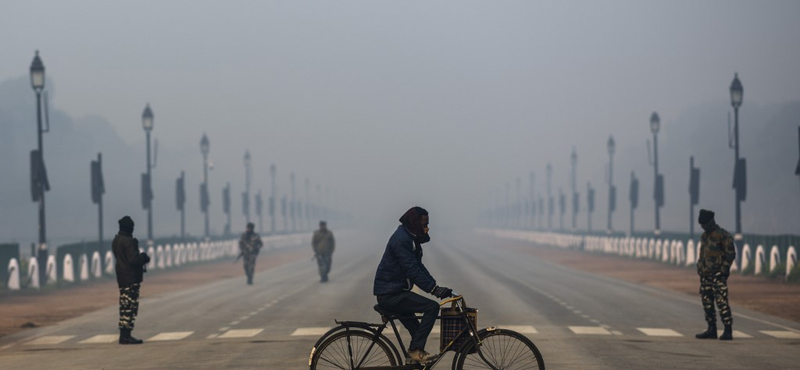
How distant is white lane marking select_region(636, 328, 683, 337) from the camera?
19922 mm

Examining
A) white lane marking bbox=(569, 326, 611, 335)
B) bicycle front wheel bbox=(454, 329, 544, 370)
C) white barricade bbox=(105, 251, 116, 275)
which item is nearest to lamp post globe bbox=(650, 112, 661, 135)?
white barricade bbox=(105, 251, 116, 275)

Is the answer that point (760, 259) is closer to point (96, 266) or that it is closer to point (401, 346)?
point (96, 266)

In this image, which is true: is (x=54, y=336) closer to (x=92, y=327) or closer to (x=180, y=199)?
(x=92, y=327)

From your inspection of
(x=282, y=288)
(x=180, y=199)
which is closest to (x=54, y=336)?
(x=282, y=288)

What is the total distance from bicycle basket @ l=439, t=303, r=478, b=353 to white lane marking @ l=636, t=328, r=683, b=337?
9598 mm

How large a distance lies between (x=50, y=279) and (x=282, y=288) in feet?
26.8

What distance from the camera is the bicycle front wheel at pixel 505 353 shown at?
11.0m

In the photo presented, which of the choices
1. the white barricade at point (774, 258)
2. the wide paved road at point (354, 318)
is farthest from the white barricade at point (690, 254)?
the wide paved road at point (354, 318)

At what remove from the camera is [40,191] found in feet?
132

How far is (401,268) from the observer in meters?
11.0

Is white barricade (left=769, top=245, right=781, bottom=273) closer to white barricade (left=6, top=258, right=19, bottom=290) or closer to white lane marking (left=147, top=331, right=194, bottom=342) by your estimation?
white barricade (left=6, top=258, right=19, bottom=290)

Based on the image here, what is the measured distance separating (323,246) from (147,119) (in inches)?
704

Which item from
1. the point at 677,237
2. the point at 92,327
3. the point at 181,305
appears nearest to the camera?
the point at 92,327

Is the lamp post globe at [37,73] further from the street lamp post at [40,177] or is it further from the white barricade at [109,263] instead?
the white barricade at [109,263]
